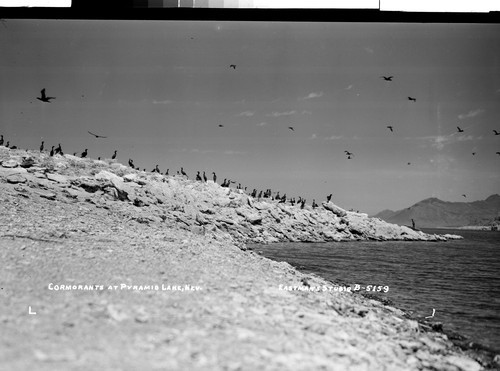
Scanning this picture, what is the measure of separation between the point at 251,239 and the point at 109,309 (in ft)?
69.1

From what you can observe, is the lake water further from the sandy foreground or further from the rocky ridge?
the rocky ridge

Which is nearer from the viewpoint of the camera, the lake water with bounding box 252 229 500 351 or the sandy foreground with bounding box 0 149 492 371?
the sandy foreground with bounding box 0 149 492 371

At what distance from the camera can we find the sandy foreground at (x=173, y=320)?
3.62m

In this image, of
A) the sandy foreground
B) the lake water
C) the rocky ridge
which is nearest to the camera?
the sandy foreground

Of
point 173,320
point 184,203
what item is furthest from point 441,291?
point 184,203

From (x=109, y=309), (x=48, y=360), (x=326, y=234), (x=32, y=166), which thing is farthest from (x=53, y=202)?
(x=326, y=234)

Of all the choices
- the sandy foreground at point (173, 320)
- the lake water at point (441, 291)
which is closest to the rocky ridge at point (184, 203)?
the lake water at point (441, 291)

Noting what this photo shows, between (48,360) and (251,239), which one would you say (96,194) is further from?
(48,360)

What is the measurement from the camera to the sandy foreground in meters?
3.62

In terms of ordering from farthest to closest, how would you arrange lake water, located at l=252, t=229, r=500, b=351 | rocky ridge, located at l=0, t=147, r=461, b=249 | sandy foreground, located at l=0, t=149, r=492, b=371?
rocky ridge, located at l=0, t=147, r=461, b=249, lake water, located at l=252, t=229, r=500, b=351, sandy foreground, located at l=0, t=149, r=492, b=371

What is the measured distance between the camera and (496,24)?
25.2 feet

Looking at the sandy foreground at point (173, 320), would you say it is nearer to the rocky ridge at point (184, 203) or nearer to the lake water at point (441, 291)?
the lake water at point (441, 291)

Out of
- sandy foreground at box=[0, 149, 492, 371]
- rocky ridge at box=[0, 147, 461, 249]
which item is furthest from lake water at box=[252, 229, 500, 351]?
rocky ridge at box=[0, 147, 461, 249]

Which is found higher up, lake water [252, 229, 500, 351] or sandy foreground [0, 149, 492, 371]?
sandy foreground [0, 149, 492, 371]
